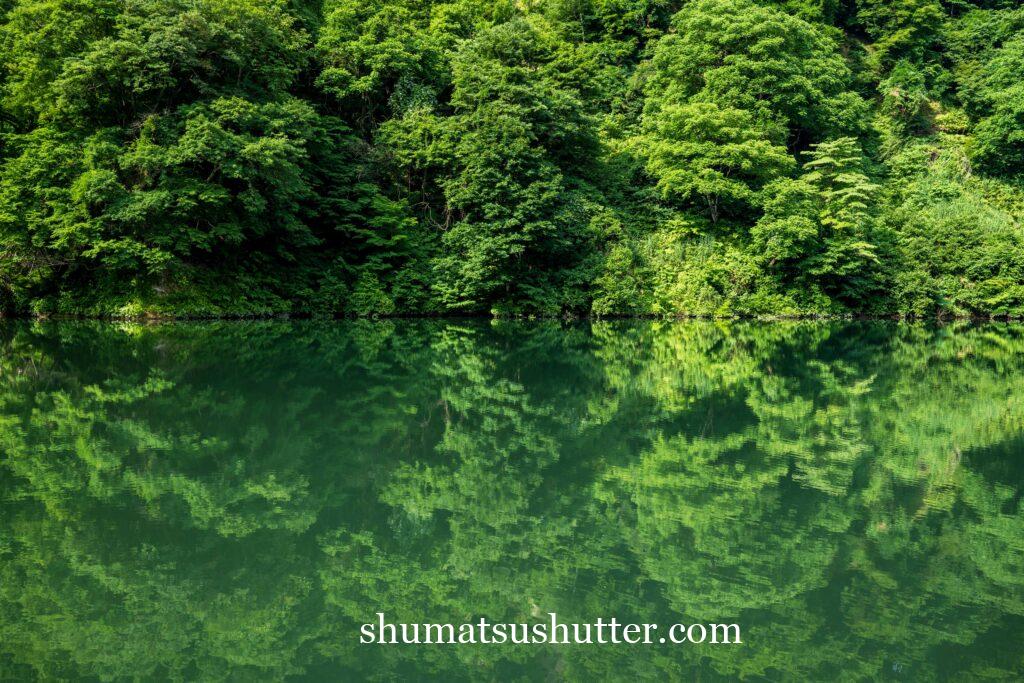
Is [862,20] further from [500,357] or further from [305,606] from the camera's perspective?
[305,606]

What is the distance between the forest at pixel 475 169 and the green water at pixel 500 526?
15743 millimetres

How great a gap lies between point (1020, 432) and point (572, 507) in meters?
6.29

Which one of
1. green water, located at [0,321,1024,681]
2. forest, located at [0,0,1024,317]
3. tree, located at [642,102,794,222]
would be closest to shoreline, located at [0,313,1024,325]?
forest, located at [0,0,1024,317]

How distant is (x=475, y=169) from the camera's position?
95.6 feet

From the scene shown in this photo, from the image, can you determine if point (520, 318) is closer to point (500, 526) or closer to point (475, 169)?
point (475, 169)

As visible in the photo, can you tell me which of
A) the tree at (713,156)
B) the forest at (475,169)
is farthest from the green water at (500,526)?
the tree at (713,156)

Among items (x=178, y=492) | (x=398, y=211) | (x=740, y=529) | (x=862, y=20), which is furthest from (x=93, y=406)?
(x=862, y=20)

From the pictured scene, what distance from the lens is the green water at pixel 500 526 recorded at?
13.1 ft

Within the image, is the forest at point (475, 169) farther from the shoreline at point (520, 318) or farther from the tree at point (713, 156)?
the shoreline at point (520, 318)

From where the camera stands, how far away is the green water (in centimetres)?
400

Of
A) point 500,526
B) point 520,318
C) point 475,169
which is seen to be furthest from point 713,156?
point 500,526

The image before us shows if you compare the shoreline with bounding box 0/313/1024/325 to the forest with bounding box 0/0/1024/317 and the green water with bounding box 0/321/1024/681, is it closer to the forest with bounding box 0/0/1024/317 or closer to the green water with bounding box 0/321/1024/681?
the forest with bounding box 0/0/1024/317

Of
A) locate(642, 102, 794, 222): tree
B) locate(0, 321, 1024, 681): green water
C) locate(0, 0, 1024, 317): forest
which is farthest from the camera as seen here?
locate(642, 102, 794, 222): tree

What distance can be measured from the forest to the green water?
51.6ft
